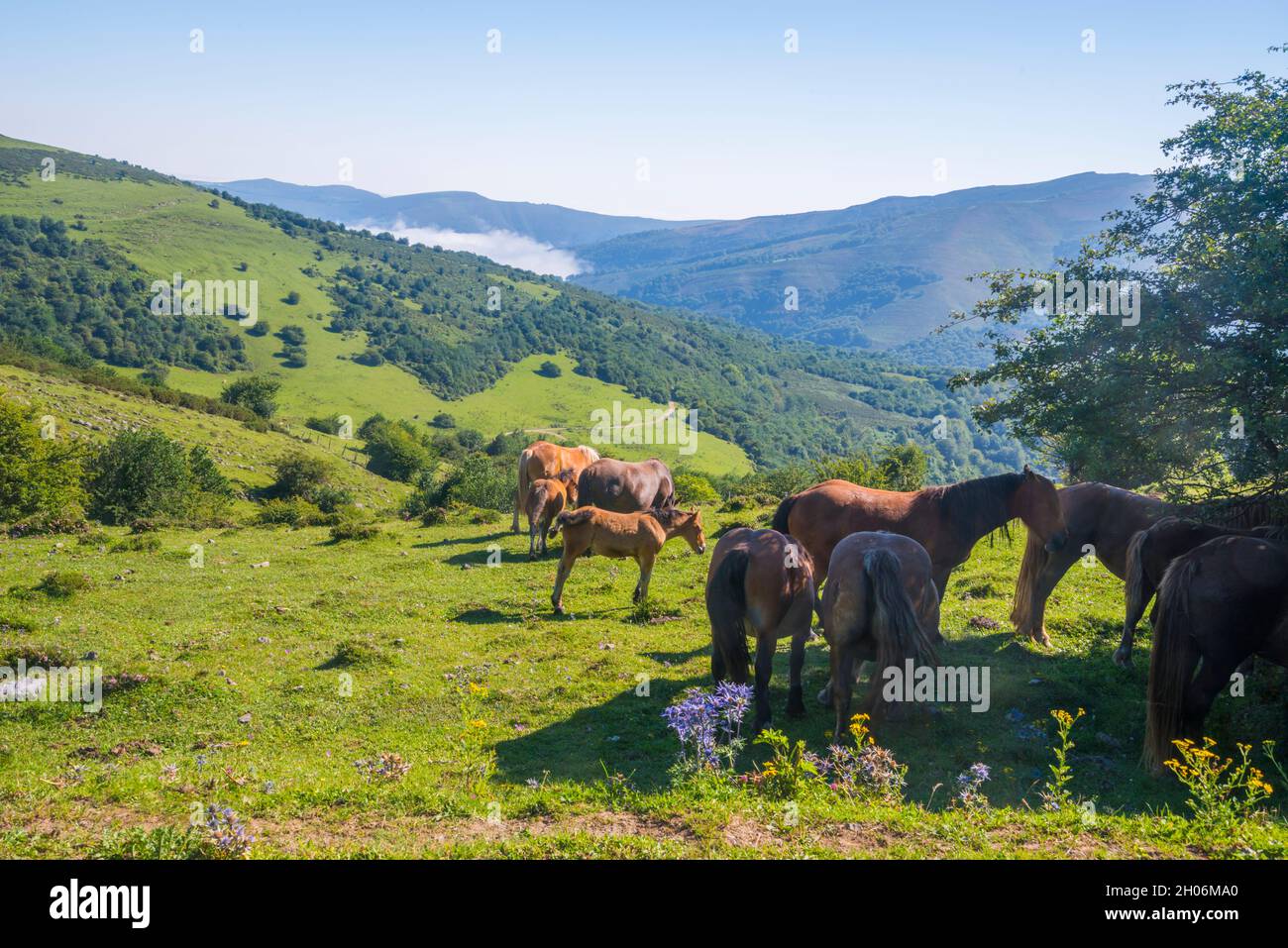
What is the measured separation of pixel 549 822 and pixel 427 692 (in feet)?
16.8

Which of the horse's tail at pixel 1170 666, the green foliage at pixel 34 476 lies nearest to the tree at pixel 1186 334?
the horse's tail at pixel 1170 666

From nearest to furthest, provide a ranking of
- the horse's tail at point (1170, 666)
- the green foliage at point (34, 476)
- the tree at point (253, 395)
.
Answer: the horse's tail at point (1170, 666), the green foliage at point (34, 476), the tree at point (253, 395)

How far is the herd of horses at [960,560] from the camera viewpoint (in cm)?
882

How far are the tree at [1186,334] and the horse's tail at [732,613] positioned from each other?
6.22m

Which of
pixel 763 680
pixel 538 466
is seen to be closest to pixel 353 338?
pixel 538 466

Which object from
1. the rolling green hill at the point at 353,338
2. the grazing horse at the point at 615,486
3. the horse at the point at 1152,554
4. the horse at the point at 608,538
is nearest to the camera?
the horse at the point at 1152,554

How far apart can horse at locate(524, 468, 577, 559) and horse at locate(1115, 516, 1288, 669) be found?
13.6 metres

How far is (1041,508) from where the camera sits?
1284 cm
